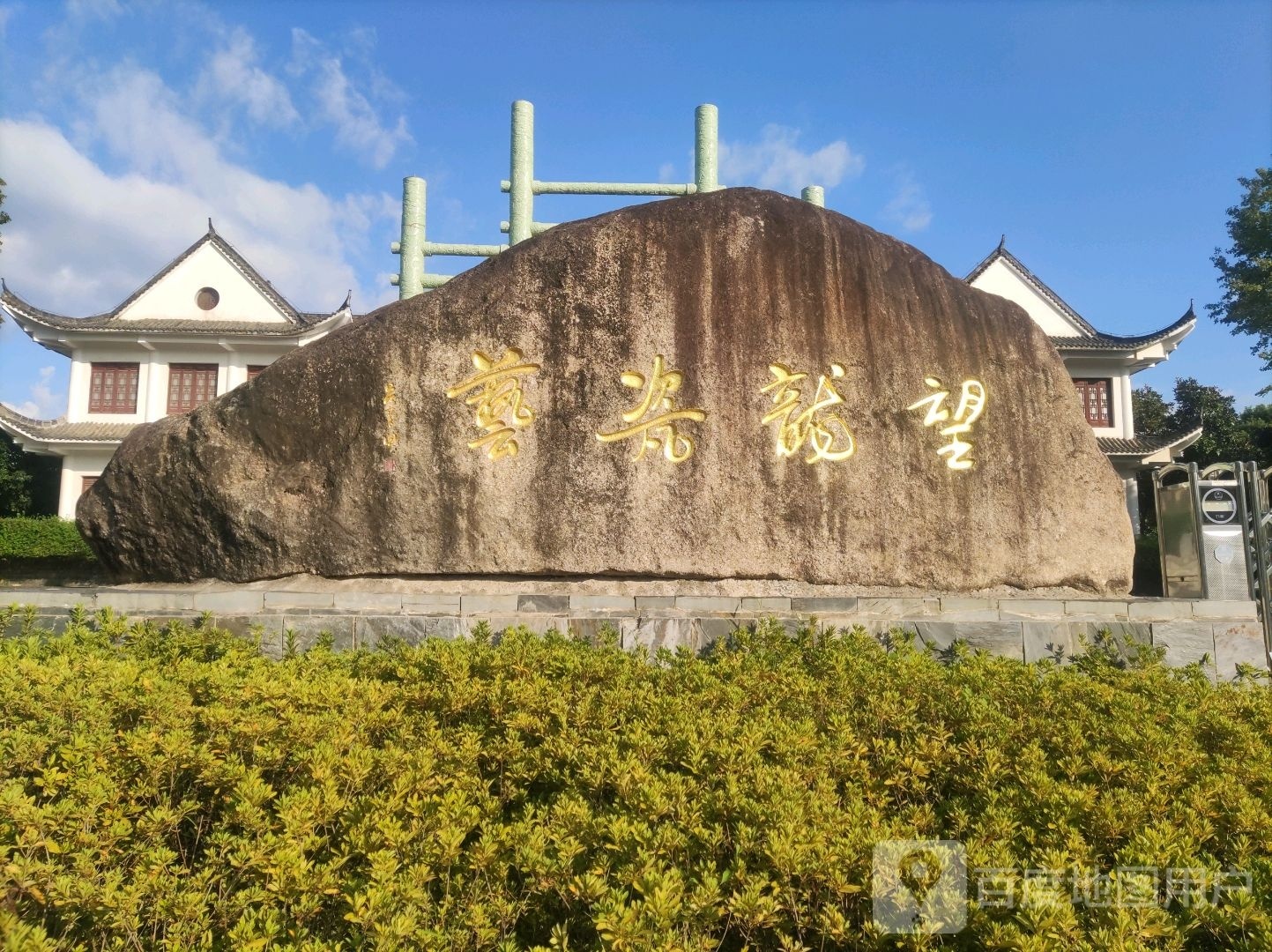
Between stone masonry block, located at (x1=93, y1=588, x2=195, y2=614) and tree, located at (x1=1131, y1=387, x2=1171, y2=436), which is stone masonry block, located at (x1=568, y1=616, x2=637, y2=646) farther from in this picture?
tree, located at (x1=1131, y1=387, x2=1171, y2=436)

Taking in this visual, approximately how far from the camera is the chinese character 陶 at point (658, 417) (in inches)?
200

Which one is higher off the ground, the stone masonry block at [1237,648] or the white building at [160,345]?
the white building at [160,345]

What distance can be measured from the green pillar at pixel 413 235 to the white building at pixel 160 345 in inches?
188

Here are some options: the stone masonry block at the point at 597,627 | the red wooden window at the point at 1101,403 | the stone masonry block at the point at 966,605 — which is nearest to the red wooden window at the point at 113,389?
the stone masonry block at the point at 597,627

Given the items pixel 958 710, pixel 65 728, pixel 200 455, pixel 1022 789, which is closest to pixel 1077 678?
pixel 958 710

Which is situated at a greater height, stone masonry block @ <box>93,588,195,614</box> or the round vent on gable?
the round vent on gable

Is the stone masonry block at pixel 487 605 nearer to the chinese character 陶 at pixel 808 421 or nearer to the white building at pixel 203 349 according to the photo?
the chinese character 陶 at pixel 808 421

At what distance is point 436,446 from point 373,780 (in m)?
3.10

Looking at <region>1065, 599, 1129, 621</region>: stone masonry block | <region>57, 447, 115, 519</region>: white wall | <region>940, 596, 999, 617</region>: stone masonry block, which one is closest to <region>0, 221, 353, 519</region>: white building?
<region>57, 447, 115, 519</region>: white wall

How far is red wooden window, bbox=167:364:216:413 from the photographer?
57.2 feet

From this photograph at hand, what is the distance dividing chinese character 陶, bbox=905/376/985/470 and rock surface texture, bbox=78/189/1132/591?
16mm

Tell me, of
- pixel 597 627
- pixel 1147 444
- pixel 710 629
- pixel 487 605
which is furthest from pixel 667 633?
pixel 1147 444

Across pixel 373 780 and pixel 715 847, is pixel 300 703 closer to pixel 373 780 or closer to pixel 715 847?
pixel 373 780

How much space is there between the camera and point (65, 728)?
8.03 feet
